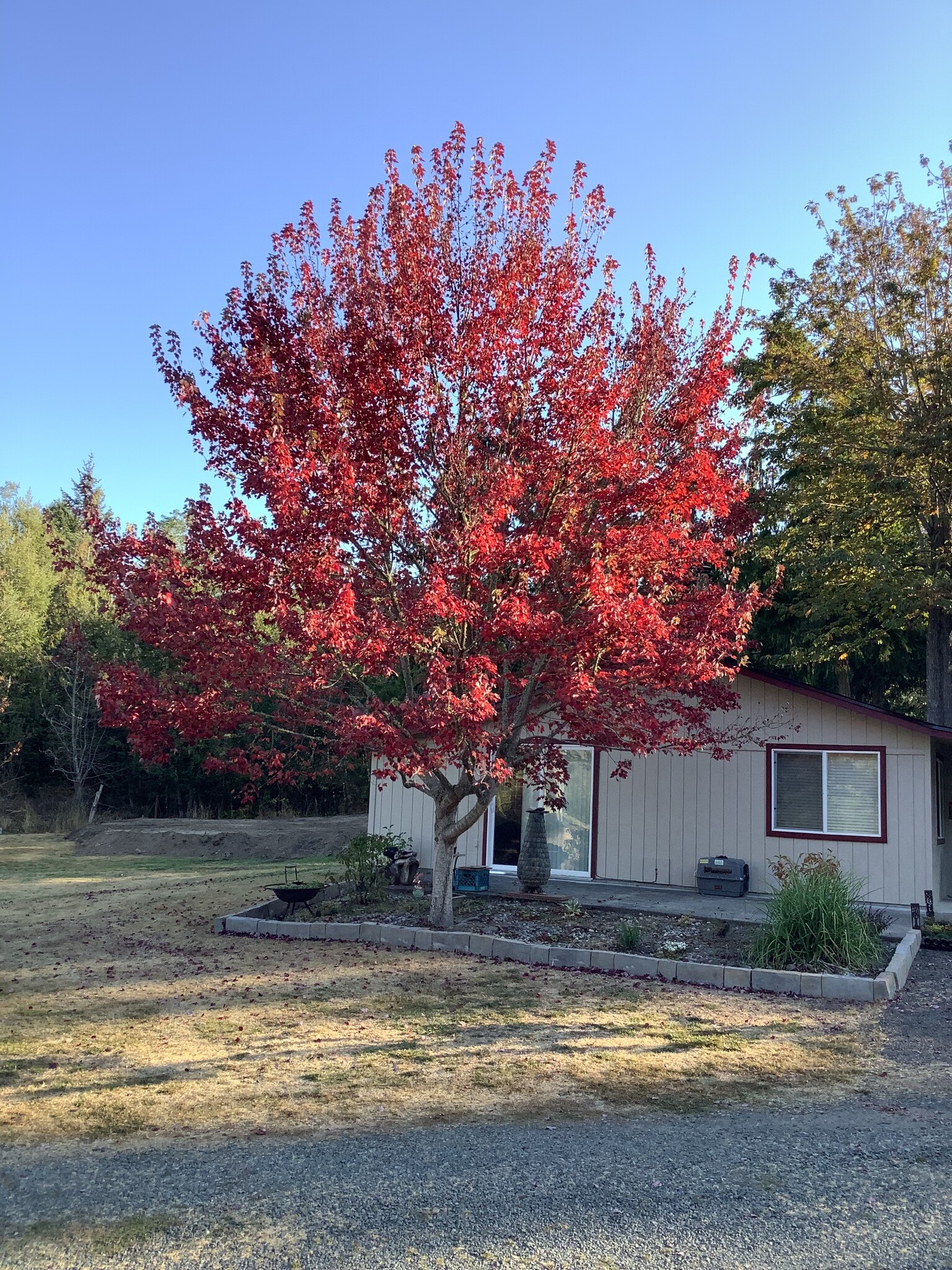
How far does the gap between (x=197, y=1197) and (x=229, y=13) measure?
36.2 ft

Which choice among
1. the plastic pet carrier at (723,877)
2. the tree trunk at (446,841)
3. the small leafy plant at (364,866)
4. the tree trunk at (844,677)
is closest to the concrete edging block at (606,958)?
the tree trunk at (446,841)

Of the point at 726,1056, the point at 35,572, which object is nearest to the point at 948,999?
the point at 726,1056

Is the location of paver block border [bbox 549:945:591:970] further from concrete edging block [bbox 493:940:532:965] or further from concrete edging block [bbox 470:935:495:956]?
concrete edging block [bbox 470:935:495:956]

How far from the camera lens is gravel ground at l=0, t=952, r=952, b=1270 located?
10.7 ft

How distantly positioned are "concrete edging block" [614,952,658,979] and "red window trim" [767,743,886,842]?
16.3 ft

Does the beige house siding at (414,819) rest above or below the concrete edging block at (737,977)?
above

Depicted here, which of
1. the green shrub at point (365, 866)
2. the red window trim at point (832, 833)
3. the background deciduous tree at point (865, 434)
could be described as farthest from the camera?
the background deciduous tree at point (865, 434)

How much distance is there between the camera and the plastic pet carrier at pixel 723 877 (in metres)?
12.5

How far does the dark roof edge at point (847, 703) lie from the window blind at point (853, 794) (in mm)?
663

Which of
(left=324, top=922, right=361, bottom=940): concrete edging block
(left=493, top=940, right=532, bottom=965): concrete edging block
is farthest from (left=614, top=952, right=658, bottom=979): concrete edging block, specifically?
(left=324, top=922, right=361, bottom=940): concrete edging block

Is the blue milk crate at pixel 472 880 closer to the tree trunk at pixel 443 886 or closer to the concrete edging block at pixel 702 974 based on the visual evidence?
the tree trunk at pixel 443 886

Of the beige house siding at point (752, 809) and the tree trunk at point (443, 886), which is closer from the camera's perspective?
the tree trunk at point (443, 886)

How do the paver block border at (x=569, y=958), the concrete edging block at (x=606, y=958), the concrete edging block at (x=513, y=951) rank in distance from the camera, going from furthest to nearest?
the concrete edging block at (x=513, y=951) → the paver block border at (x=569, y=958) → the concrete edging block at (x=606, y=958)

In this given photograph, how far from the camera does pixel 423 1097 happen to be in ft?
16.3
